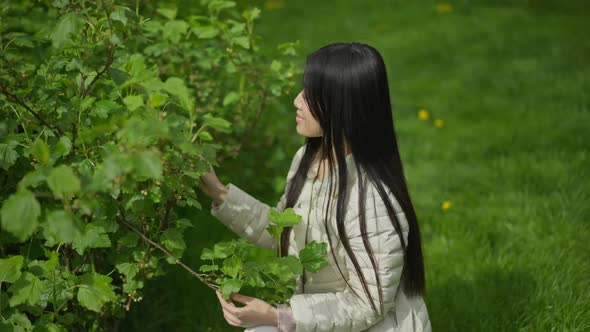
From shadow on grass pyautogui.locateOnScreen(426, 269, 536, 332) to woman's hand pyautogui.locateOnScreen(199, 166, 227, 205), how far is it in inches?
43.5

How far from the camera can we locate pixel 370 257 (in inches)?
75.8

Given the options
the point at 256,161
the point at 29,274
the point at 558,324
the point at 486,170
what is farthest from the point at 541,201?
the point at 29,274

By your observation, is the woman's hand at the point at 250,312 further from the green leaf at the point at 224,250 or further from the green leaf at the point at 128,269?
the green leaf at the point at 128,269

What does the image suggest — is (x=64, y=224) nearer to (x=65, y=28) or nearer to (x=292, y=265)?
(x=65, y=28)

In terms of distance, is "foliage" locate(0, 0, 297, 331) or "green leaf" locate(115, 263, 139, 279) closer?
"foliage" locate(0, 0, 297, 331)

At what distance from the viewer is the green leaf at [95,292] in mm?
1681

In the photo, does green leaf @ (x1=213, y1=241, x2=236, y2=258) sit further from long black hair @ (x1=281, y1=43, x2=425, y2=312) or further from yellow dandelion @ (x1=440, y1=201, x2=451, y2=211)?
yellow dandelion @ (x1=440, y1=201, x2=451, y2=211)

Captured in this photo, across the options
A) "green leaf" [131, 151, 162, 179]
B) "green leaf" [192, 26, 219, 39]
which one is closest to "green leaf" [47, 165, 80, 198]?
"green leaf" [131, 151, 162, 179]

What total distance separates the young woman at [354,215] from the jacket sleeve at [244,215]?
0.06 m

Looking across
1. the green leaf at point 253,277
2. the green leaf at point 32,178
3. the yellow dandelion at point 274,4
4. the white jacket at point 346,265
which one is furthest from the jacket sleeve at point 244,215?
the yellow dandelion at point 274,4

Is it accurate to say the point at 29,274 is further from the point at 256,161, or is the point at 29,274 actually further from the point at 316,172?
the point at 256,161

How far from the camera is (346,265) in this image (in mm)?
2064

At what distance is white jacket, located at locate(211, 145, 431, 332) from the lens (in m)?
1.92

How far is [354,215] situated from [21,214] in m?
1.07
